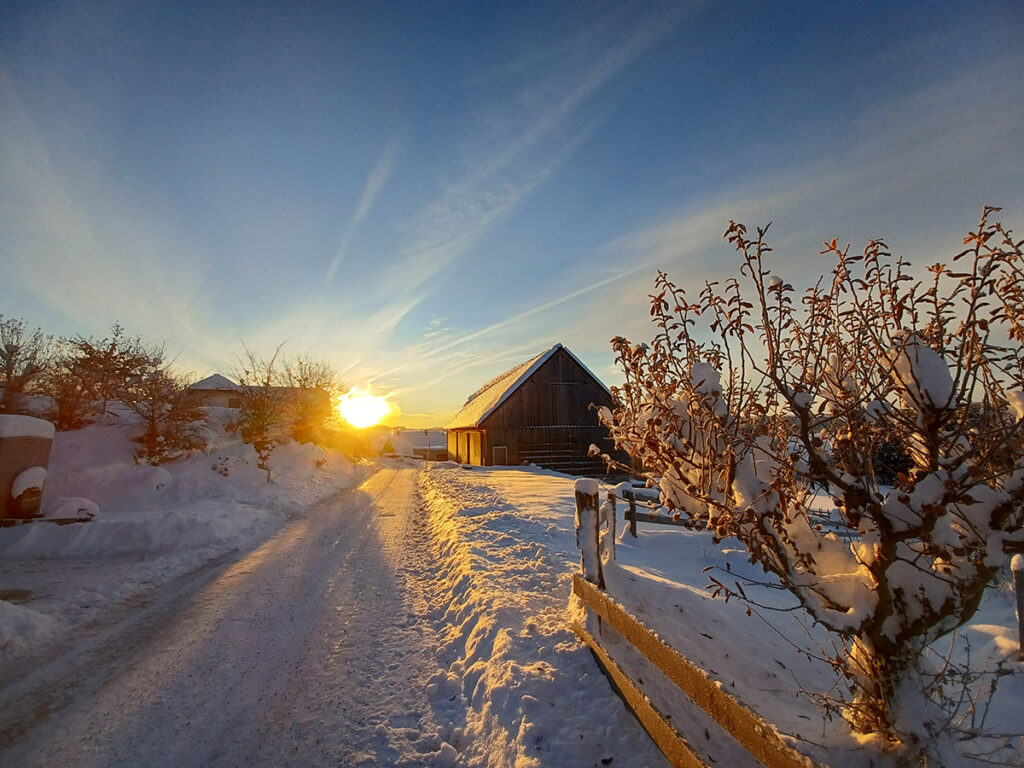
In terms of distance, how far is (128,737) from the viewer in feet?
12.1

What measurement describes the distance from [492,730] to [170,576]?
7.27 meters

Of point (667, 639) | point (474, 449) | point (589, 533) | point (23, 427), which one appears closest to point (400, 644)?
point (589, 533)

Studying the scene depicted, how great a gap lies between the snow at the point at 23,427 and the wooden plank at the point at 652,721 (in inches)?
605

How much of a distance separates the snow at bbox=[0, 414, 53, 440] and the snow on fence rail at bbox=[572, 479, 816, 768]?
14828 millimetres

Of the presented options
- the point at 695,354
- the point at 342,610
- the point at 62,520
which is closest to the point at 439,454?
the point at 62,520

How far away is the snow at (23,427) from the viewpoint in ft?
37.0

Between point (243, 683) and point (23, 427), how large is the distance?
40.9ft

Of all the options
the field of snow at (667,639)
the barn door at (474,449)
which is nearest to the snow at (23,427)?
the field of snow at (667,639)

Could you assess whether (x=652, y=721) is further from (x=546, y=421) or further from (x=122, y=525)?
(x=546, y=421)

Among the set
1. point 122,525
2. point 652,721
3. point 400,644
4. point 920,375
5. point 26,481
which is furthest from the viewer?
point 26,481

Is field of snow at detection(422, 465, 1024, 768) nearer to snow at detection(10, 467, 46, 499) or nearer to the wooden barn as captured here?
snow at detection(10, 467, 46, 499)

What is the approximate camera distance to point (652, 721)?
2975mm

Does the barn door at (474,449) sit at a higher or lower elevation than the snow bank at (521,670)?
Result: higher

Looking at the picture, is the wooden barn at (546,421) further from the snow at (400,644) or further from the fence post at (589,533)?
the fence post at (589,533)
